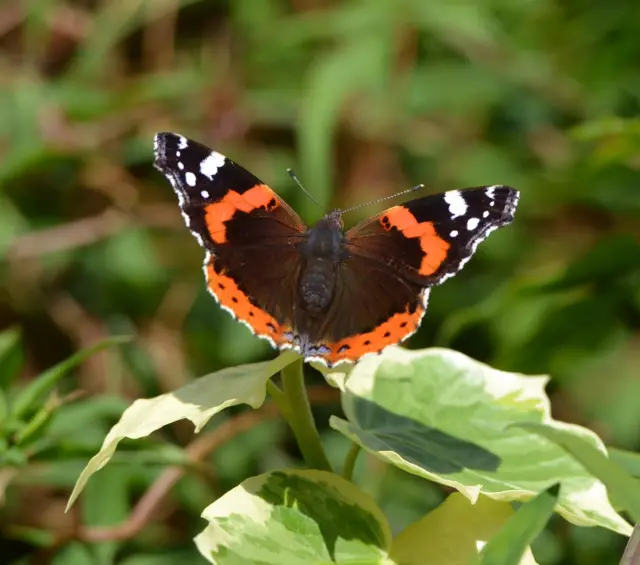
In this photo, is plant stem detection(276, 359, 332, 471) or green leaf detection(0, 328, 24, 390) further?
green leaf detection(0, 328, 24, 390)

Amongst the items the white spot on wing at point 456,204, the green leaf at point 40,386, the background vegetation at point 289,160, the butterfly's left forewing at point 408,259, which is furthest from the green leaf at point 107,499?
the white spot on wing at point 456,204

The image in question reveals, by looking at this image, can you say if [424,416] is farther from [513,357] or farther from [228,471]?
[228,471]

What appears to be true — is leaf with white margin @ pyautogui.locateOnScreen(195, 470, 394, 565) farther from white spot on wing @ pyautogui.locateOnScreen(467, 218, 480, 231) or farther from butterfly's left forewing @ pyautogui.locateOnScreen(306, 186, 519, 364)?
white spot on wing @ pyautogui.locateOnScreen(467, 218, 480, 231)

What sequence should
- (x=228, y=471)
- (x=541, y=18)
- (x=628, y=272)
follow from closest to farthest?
(x=628, y=272)
(x=228, y=471)
(x=541, y=18)

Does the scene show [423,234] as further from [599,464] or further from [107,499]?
[107,499]

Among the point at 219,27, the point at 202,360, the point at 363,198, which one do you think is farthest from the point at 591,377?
the point at 219,27

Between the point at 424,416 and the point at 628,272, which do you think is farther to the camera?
the point at 628,272

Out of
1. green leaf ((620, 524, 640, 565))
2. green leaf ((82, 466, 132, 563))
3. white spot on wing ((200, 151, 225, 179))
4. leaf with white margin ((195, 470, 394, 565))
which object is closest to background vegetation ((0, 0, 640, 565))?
green leaf ((82, 466, 132, 563))
